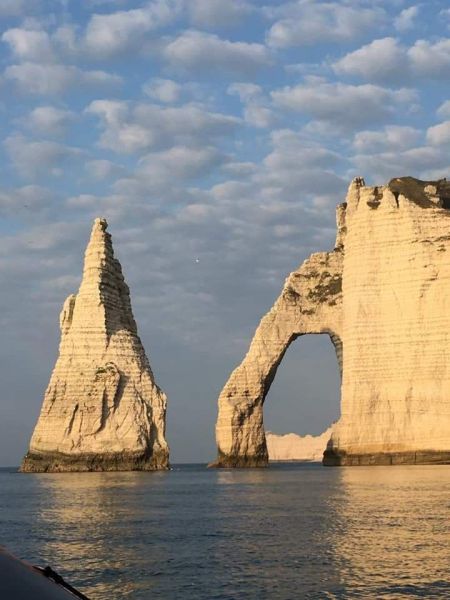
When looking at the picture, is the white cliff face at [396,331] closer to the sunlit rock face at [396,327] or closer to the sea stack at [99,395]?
the sunlit rock face at [396,327]

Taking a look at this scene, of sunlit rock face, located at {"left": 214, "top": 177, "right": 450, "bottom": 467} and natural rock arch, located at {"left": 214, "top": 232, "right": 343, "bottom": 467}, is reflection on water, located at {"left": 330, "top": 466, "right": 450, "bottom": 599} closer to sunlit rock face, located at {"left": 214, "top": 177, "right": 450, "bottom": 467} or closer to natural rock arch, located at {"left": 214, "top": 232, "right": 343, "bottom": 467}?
sunlit rock face, located at {"left": 214, "top": 177, "right": 450, "bottom": 467}

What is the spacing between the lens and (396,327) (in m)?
84.8

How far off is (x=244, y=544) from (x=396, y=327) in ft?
203

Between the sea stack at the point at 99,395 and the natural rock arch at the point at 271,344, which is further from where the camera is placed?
the natural rock arch at the point at 271,344

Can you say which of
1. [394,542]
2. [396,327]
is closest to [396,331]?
[396,327]

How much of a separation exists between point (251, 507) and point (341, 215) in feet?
222

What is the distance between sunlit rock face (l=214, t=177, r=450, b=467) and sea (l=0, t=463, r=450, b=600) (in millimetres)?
34887

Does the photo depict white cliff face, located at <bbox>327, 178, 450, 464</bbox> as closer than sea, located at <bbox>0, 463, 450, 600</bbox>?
No

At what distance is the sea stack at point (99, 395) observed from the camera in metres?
90.3

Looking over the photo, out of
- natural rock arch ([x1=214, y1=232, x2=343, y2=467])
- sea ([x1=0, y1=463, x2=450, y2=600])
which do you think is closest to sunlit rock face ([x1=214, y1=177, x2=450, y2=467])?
natural rock arch ([x1=214, y1=232, x2=343, y2=467])

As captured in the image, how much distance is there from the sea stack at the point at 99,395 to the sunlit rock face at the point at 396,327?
60.2 feet

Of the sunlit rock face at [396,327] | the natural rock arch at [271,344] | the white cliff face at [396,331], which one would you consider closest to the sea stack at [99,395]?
the natural rock arch at [271,344]

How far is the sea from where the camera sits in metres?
17.4

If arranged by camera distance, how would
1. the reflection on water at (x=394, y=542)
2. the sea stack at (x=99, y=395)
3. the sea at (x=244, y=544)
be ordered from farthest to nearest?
the sea stack at (x=99, y=395) → the sea at (x=244, y=544) → the reflection on water at (x=394, y=542)
